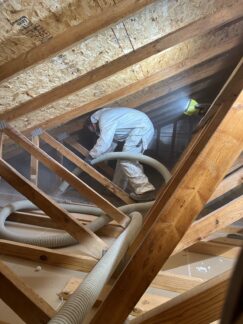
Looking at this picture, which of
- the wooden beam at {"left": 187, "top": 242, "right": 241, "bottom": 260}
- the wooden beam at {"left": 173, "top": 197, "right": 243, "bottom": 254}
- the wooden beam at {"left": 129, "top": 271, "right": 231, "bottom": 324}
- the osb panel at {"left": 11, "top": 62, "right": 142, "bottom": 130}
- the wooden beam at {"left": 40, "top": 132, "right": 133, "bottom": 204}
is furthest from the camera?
the wooden beam at {"left": 40, "top": 132, "right": 133, "bottom": 204}

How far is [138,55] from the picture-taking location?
6.32ft

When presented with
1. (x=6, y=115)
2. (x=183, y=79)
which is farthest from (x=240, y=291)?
(x=183, y=79)

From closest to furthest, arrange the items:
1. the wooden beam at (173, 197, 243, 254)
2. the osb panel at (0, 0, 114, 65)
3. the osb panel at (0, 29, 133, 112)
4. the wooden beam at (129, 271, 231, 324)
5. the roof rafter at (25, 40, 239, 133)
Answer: the wooden beam at (129, 271, 231, 324), the osb panel at (0, 0, 114, 65), the wooden beam at (173, 197, 243, 254), the osb panel at (0, 29, 133, 112), the roof rafter at (25, 40, 239, 133)

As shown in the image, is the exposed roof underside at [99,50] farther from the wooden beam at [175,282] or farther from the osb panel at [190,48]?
the wooden beam at [175,282]

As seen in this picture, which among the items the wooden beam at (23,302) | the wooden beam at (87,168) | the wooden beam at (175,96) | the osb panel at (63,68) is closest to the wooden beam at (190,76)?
the wooden beam at (175,96)

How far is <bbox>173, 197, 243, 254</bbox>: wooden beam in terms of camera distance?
4.86ft

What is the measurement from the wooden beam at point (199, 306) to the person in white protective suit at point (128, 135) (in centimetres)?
253

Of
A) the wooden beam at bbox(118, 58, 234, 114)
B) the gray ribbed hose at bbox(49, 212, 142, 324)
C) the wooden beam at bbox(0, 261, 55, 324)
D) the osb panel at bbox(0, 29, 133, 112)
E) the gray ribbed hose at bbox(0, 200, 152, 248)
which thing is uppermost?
the wooden beam at bbox(118, 58, 234, 114)

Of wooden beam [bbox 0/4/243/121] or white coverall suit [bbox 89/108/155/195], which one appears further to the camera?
white coverall suit [bbox 89/108/155/195]

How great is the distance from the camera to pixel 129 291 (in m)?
0.70

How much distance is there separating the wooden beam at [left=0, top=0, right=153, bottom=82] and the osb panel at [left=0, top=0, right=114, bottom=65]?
59 mm

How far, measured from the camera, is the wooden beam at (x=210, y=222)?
148 cm

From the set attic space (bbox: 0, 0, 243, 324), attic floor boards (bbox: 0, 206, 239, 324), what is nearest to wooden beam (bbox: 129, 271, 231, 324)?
attic space (bbox: 0, 0, 243, 324)

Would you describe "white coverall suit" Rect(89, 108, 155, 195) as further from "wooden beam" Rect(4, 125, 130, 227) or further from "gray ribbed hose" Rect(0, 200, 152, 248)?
"wooden beam" Rect(4, 125, 130, 227)
